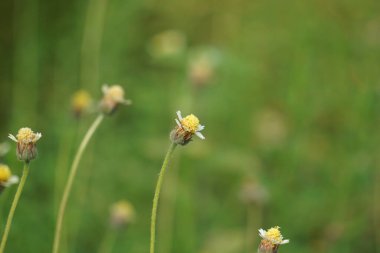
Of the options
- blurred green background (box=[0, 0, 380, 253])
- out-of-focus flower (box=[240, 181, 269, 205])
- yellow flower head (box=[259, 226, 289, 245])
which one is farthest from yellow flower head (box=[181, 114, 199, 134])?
out-of-focus flower (box=[240, 181, 269, 205])

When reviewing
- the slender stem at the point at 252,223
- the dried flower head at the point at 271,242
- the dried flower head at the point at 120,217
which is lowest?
the dried flower head at the point at 271,242

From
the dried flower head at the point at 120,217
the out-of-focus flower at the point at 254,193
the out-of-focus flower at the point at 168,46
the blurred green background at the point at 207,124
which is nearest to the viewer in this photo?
the dried flower head at the point at 120,217

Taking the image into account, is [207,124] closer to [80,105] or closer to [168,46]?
[168,46]

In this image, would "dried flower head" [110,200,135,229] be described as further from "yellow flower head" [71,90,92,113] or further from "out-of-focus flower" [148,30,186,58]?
"out-of-focus flower" [148,30,186,58]

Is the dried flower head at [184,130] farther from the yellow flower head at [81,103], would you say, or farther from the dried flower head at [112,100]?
the yellow flower head at [81,103]

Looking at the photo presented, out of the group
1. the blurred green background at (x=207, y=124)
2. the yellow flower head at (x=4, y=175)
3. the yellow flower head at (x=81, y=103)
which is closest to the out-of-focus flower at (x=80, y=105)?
the yellow flower head at (x=81, y=103)

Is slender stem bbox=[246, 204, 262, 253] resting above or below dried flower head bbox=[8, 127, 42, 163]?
above

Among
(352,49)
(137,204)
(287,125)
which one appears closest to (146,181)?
(137,204)

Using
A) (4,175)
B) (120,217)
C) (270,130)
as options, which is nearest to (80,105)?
(120,217)
